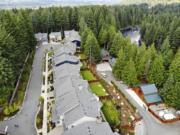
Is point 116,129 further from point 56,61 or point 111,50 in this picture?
point 111,50

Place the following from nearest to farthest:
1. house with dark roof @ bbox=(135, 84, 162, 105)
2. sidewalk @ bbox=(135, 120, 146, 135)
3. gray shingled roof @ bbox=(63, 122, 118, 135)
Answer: gray shingled roof @ bbox=(63, 122, 118, 135) → sidewalk @ bbox=(135, 120, 146, 135) → house with dark roof @ bbox=(135, 84, 162, 105)

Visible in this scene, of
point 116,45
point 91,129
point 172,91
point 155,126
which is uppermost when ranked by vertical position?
point 116,45

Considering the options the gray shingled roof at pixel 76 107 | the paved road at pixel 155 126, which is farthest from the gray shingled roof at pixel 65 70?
the paved road at pixel 155 126

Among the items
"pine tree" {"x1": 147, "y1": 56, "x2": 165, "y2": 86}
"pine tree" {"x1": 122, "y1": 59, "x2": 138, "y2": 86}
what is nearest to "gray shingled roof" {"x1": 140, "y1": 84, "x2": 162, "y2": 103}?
"pine tree" {"x1": 147, "y1": 56, "x2": 165, "y2": 86}

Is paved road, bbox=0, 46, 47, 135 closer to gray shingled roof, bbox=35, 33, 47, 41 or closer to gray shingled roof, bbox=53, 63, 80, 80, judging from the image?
gray shingled roof, bbox=53, 63, 80, 80

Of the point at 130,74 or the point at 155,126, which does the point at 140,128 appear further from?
the point at 130,74

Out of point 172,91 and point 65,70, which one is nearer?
point 172,91

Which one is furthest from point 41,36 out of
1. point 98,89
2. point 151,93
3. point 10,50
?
point 151,93

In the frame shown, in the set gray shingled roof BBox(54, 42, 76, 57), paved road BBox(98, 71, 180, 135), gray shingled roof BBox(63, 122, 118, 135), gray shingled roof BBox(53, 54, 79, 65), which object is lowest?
paved road BBox(98, 71, 180, 135)
